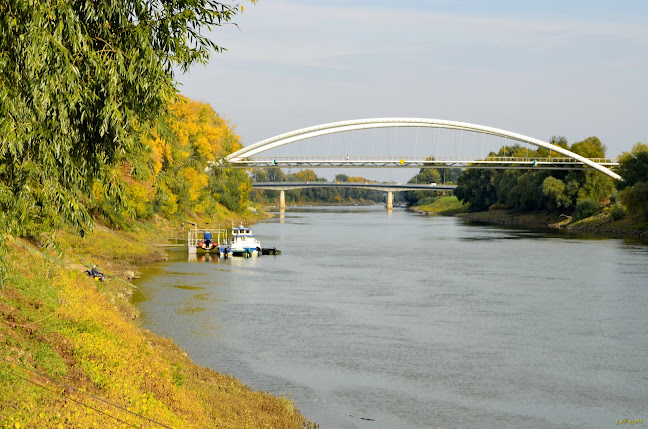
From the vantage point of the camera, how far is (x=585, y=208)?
72688 mm

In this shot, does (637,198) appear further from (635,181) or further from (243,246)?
(243,246)

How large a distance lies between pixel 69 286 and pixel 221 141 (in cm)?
5673

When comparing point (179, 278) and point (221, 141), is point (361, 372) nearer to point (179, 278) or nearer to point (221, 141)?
point (179, 278)

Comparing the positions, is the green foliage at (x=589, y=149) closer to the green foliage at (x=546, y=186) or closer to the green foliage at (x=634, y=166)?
the green foliage at (x=546, y=186)

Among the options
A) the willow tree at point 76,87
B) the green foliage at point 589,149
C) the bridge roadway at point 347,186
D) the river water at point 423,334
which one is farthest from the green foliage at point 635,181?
the bridge roadway at point 347,186

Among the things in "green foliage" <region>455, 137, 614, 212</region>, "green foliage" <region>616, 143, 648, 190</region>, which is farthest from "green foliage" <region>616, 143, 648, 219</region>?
"green foliage" <region>455, 137, 614, 212</region>

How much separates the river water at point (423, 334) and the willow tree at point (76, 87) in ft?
21.8

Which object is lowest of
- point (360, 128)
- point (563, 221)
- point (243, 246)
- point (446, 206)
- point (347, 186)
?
point (243, 246)

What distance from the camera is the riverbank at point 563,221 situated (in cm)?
6247

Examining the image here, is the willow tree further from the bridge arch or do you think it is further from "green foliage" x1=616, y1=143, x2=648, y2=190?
the bridge arch

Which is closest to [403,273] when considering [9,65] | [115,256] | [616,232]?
[115,256]

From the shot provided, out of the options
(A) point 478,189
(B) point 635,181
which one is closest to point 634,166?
(B) point 635,181

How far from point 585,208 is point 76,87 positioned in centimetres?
7023

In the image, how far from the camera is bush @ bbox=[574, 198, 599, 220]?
72.1 meters
